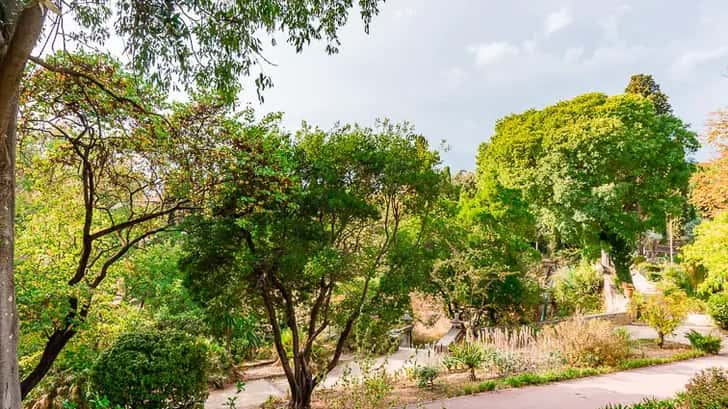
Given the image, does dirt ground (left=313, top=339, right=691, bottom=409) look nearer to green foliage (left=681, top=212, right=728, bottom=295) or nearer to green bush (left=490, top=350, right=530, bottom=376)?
green bush (left=490, top=350, right=530, bottom=376)

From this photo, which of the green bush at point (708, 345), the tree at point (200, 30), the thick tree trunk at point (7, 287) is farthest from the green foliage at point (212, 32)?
the green bush at point (708, 345)

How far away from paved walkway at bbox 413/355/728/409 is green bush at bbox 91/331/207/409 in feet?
10.8

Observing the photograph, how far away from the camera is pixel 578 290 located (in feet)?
52.0

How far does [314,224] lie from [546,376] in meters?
5.16

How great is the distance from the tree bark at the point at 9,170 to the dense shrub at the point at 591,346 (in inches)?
345

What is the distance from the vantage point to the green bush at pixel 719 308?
Result: 11406 mm

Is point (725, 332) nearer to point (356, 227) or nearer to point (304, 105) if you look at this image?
point (356, 227)

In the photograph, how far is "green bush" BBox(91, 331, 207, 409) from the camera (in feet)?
15.0

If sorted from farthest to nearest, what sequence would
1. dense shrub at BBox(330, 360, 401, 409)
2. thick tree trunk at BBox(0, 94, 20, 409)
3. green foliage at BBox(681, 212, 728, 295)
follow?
green foliage at BBox(681, 212, 728, 295) → dense shrub at BBox(330, 360, 401, 409) → thick tree trunk at BBox(0, 94, 20, 409)

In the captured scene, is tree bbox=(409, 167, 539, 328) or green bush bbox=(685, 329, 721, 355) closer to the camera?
green bush bbox=(685, 329, 721, 355)

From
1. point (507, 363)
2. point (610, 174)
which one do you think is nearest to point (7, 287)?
point (507, 363)

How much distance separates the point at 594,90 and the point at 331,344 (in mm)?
14982

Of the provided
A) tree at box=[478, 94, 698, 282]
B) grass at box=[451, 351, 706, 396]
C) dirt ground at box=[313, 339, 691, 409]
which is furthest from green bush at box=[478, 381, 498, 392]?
tree at box=[478, 94, 698, 282]

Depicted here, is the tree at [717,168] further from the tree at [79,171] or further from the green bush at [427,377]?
the tree at [79,171]
